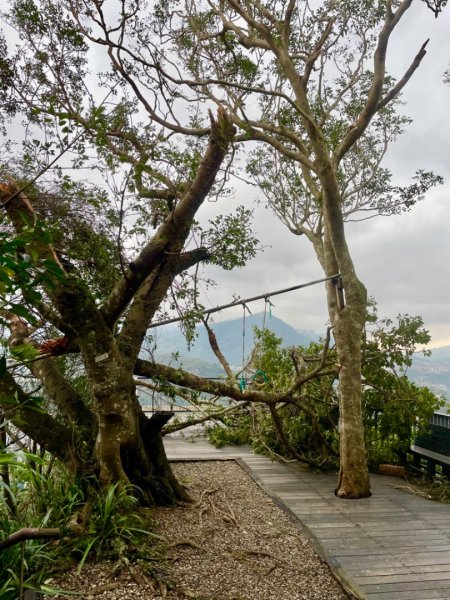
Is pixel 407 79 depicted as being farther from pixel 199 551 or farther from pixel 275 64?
pixel 199 551

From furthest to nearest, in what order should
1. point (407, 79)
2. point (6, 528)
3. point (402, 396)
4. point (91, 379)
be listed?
1. point (402, 396)
2. point (407, 79)
3. point (91, 379)
4. point (6, 528)

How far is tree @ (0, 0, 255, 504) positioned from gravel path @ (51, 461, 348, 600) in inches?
17.9

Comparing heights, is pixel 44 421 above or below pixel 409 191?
below

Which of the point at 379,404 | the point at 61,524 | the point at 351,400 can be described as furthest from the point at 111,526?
the point at 379,404

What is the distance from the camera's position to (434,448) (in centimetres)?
556

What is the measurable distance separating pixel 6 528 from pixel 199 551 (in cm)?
127

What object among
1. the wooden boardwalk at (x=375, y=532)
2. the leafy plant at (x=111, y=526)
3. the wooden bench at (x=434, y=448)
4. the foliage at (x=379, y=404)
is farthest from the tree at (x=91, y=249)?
the wooden bench at (x=434, y=448)

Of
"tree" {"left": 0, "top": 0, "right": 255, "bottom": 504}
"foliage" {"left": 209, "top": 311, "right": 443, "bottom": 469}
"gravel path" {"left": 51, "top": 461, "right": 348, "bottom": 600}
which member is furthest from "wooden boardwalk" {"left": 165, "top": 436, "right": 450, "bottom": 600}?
"tree" {"left": 0, "top": 0, "right": 255, "bottom": 504}

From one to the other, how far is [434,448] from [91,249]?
4.63 m

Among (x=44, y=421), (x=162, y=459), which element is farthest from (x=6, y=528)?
(x=162, y=459)

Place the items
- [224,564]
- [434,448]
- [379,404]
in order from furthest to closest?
[379,404] → [434,448] → [224,564]

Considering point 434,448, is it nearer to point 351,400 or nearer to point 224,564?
point 351,400

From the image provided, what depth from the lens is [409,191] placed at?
23.2ft

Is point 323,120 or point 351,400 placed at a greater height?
point 323,120
